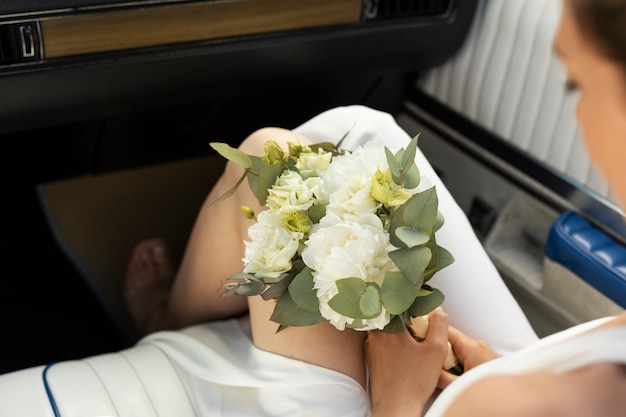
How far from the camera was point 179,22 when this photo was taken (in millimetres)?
1283

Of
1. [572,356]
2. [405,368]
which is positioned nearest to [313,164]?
[405,368]

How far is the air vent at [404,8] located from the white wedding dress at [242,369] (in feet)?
1.04

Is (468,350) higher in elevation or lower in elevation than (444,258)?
lower

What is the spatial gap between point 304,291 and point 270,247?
6 centimetres

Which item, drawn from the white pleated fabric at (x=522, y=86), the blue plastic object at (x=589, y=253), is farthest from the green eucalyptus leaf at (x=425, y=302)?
the white pleated fabric at (x=522, y=86)

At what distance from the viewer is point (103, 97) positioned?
52.3 inches

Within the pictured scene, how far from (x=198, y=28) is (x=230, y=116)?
0.37m

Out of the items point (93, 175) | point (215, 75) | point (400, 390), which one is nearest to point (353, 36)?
point (215, 75)

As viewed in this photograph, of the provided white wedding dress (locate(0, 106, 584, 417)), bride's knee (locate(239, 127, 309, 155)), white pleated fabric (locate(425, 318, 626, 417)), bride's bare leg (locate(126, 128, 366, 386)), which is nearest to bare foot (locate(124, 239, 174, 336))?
bride's bare leg (locate(126, 128, 366, 386))

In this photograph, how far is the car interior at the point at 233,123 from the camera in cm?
127

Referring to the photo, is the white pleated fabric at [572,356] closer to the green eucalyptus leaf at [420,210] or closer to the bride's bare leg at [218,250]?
the green eucalyptus leaf at [420,210]

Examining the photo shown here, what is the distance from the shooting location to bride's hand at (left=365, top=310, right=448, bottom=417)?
3.22 ft

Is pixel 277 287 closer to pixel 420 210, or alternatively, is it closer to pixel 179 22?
pixel 420 210

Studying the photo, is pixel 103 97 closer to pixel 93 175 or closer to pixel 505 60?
pixel 93 175
